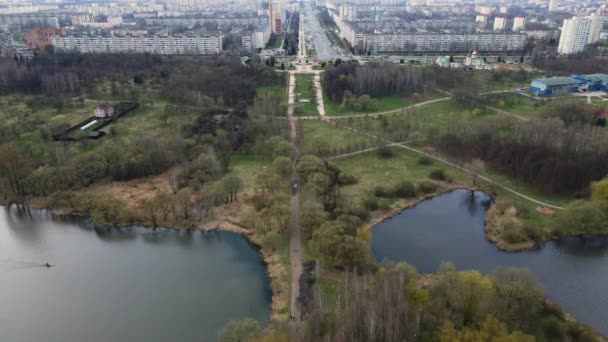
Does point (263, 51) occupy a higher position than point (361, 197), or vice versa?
point (263, 51)

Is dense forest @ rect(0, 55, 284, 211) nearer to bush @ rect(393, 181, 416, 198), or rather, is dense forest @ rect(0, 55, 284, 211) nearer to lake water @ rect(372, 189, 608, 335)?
bush @ rect(393, 181, 416, 198)

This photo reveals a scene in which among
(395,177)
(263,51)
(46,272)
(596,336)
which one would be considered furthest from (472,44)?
(46,272)

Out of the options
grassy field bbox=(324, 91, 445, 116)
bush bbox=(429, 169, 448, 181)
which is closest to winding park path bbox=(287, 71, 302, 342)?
bush bbox=(429, 169, 448, 181)

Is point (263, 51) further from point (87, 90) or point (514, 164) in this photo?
point (514, 164)

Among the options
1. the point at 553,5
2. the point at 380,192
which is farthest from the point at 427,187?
the point at 553,5

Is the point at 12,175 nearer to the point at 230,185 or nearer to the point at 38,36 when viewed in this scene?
the point at 230,185
